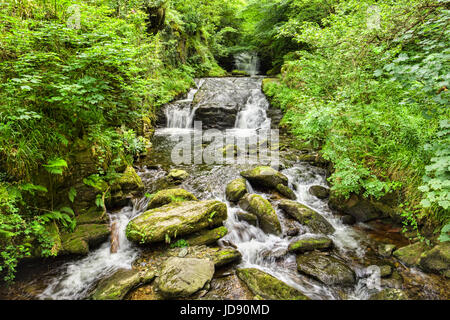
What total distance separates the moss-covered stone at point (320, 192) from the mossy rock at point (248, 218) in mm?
1966

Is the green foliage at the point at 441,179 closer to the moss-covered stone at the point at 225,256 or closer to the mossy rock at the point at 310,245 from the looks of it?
the mossy rock at the point at 310,245

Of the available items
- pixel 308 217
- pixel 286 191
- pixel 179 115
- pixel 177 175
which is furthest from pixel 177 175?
pixel 179 115

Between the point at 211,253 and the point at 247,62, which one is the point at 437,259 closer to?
the point at 211,253

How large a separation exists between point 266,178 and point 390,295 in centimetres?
326

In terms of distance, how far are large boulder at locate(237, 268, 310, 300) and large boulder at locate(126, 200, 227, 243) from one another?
1.14 metres

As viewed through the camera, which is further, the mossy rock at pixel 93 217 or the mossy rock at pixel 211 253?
the mossy rock at pixel 93 217

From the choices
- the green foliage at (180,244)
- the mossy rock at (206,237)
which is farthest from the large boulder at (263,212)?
the green foliage at (180,244)

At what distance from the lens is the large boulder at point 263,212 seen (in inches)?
171

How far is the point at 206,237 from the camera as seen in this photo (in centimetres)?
393

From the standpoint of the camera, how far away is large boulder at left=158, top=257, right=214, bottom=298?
2.88 meters

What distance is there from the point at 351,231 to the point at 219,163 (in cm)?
421

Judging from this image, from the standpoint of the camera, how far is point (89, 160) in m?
4.15

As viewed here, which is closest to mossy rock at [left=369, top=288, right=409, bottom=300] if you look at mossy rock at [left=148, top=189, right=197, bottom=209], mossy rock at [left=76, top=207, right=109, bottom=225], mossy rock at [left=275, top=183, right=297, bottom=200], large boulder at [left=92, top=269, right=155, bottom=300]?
mossy rock at [left=275, top=183, right=297, bottom=200]

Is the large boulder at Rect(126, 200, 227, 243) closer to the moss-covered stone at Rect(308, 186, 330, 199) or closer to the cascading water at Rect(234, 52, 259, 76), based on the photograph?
the moss-covered stone at Rect(308, 186, 330, 199)
